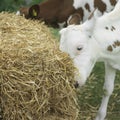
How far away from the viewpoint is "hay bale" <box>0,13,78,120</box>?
15.8 feet

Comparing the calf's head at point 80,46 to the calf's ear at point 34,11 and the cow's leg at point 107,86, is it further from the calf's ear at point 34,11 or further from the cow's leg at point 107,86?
the calf's ear at point 34,11

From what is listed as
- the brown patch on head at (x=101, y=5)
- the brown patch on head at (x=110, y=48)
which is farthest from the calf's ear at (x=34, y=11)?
the brown patch on head at (x=110, y=48)

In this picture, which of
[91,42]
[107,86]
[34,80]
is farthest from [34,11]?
[34,80]

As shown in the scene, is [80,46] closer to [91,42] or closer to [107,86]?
[91,42]

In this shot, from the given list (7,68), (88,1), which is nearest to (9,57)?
(7,68)

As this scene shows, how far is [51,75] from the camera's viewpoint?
4996mm

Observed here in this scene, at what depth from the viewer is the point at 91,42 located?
5.71 metres

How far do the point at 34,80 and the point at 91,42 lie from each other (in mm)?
1087

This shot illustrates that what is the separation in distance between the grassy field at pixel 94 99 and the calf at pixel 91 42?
816 millimetres

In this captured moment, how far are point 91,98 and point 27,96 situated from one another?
90.2 inches

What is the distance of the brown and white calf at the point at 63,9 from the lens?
7.59 metres

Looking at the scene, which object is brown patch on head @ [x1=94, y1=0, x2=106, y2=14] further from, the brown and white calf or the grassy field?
the grassy field

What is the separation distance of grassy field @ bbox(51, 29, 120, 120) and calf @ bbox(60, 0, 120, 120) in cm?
82

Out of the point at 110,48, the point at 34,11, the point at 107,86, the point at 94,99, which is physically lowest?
the point at 94,99
